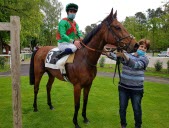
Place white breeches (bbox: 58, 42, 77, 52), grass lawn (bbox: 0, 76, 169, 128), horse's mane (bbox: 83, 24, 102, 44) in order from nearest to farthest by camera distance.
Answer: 1. horse's mane (bbox: 83, 24, 102, 44)
2. white breeches (bbox: 58, 42, 77, 52)
3. grass lawn (bbox: 0, 76, 169, 128)

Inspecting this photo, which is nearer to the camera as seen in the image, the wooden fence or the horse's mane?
the wooden fence

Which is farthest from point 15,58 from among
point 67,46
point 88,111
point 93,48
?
point 88,111

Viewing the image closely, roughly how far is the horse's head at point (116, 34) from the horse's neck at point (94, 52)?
19 centimetres

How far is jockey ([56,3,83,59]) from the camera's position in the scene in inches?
185

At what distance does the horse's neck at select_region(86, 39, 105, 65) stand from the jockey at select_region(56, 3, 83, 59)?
334mm

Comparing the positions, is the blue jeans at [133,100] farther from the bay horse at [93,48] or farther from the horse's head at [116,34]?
the horse's head at [116,34]

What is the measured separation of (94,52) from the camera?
4562 mm

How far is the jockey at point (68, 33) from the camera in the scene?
185 inches

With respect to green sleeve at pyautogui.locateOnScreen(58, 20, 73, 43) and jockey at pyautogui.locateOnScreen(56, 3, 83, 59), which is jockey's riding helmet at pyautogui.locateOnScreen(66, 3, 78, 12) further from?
green sleeve at pyautogui.locateOnScreen(58, 20, 73, 43)

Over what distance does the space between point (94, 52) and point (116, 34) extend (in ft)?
2.31

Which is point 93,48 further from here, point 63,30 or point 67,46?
point 63,30

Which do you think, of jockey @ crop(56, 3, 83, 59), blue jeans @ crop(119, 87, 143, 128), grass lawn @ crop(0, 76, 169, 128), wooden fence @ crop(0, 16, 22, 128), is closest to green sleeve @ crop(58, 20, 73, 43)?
jockey @ crop(56, 3, 83, 59)

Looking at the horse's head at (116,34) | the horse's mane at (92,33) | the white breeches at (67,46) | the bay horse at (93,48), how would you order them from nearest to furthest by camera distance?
the horse's head at (116,34) < the bay horse at (93,48) < the horse's mane at (92,33) < the white breeches at (67,46)

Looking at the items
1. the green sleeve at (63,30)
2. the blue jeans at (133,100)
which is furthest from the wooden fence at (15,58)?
the blue jeans at (133,100)
